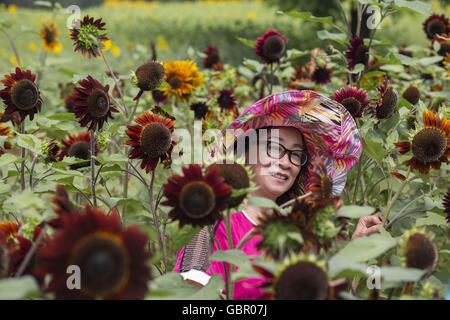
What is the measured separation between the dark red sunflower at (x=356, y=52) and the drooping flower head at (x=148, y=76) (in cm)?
65

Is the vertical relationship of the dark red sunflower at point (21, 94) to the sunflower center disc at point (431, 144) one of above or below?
above

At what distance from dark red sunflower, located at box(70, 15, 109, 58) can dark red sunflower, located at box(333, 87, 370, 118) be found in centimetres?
65

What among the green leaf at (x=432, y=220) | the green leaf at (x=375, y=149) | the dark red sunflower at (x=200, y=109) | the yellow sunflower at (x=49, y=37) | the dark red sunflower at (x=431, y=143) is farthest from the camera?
the yellow sunflower at (x=49, y=37)

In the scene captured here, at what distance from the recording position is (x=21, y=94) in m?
1.02

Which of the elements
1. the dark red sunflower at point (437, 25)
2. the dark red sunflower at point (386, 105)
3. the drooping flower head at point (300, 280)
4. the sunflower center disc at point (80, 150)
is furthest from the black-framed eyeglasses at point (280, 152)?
the dark red sunflower at point (437, 25)

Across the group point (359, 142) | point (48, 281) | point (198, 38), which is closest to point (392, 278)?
point (48, 281)

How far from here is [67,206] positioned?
66 centimetres

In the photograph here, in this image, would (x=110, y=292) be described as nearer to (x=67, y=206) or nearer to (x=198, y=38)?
(x=67, y=206)

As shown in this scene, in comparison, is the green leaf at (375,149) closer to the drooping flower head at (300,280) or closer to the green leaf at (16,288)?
the drooping flower head at (300,280)

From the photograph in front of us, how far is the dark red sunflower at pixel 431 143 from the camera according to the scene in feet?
3.20

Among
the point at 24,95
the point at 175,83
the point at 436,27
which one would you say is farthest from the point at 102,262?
the point at 436,27

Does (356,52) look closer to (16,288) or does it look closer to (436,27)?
(436,27)

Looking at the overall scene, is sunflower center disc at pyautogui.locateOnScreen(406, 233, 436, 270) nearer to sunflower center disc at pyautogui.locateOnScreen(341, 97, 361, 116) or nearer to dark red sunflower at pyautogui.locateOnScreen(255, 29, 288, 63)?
sunflower center disc at pyautogui.locateOnScreen(341, 97, 361, 116)

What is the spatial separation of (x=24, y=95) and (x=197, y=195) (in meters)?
0.54
